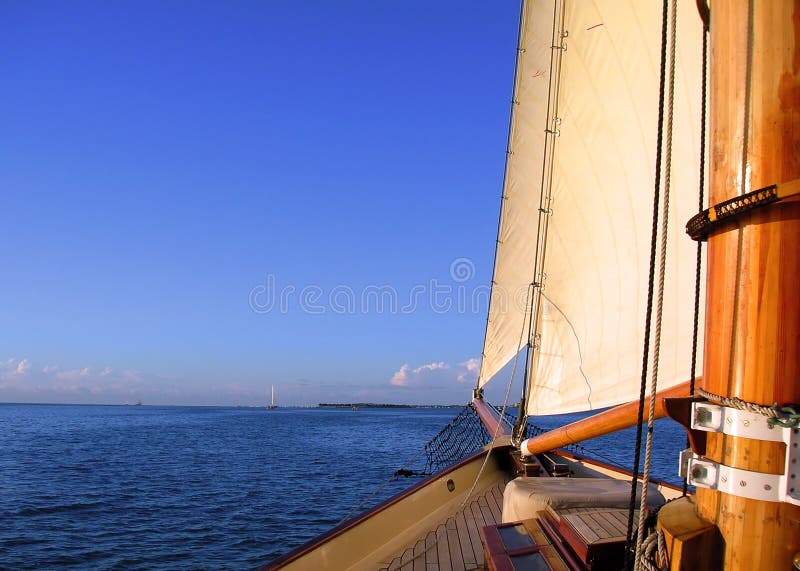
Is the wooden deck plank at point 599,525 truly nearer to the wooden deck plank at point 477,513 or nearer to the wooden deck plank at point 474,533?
the wooden deck plank at point 474,533

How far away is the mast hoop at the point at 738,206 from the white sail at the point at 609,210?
7.75ft

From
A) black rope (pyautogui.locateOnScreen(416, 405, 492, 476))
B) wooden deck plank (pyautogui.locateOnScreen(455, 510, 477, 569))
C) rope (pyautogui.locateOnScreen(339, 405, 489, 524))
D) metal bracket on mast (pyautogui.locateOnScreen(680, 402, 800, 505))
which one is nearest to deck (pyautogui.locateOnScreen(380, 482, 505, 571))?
wooden deck plank (pyautogui.locateOnScreen(455, 510, 477, 569))

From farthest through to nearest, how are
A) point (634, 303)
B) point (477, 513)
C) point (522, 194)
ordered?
point (522, 194) → point (477, 513) → point (634, 303)

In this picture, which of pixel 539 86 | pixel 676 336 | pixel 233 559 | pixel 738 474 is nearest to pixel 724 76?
pixel 738 474

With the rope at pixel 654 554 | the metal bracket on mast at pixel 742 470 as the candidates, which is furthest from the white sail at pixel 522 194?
the metal bracket on mast at pixel 742 470

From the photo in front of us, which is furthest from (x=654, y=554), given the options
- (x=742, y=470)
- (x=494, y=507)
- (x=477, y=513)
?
(x=494, y=507)

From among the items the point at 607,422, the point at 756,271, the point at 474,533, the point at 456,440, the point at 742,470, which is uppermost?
the point at 756,271

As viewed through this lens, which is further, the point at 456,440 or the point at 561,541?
the point at 456,440

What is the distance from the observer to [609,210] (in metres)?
6.09

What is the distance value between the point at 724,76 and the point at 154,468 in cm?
3271

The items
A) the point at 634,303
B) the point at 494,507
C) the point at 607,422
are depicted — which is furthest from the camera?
the point at 494,507

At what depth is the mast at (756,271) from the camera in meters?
2.08

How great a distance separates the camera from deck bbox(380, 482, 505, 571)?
5.77 metres

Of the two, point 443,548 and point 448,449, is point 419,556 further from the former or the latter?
point 448,449
